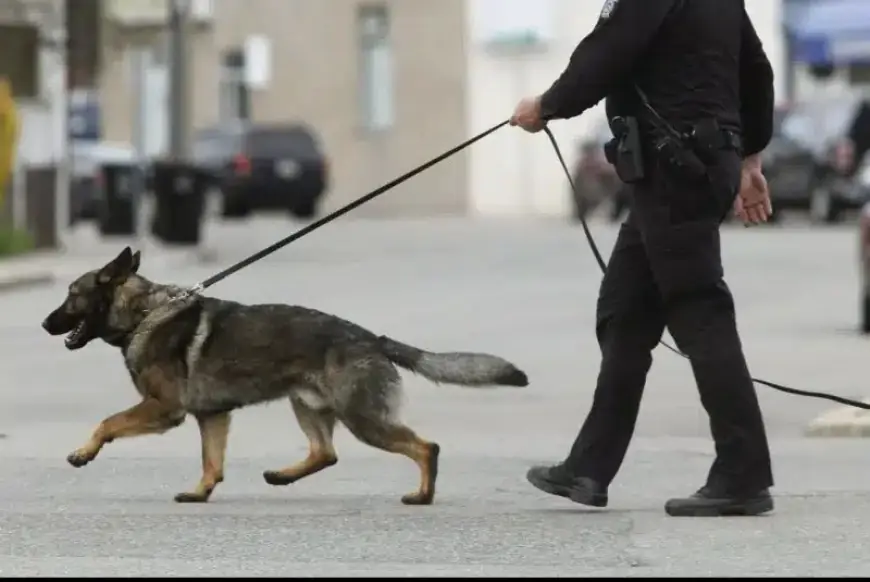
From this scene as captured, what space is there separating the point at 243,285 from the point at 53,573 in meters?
15.0

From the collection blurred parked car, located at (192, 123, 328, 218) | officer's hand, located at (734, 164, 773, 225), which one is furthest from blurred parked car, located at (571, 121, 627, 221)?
officer's hand, located at (734, 164, 773, 225)

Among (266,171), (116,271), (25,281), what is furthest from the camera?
(266,171)

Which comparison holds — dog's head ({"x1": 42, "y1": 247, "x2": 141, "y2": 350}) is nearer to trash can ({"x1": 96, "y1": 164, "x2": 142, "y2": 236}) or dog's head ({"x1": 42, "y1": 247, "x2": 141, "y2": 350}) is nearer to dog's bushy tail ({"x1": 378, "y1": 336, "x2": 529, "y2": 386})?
dog's bushy tail ({"x1": 378, "y1": 336, "x2": 529, "y2": 386})

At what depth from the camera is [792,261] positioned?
25.9m

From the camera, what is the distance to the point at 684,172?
7.69 metres

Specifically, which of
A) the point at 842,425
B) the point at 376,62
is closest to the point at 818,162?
the point at 376,62

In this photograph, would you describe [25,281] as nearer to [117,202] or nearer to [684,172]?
[117,202]

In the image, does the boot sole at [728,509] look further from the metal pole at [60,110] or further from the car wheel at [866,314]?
the metal pole at [60,110]

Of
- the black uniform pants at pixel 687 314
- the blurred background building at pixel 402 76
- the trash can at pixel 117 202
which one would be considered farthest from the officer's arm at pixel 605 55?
the blurred background building at pixel 402 76

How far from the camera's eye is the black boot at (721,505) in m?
7.79

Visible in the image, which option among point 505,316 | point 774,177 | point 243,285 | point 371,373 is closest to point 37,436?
point 371,373

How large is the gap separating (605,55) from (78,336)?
2117 mm

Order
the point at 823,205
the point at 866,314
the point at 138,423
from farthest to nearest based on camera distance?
1. the point at 823,205
2. the point at 866,314
3. the point at 138,423

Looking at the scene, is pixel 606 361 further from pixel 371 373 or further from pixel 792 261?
pixel 792 261
